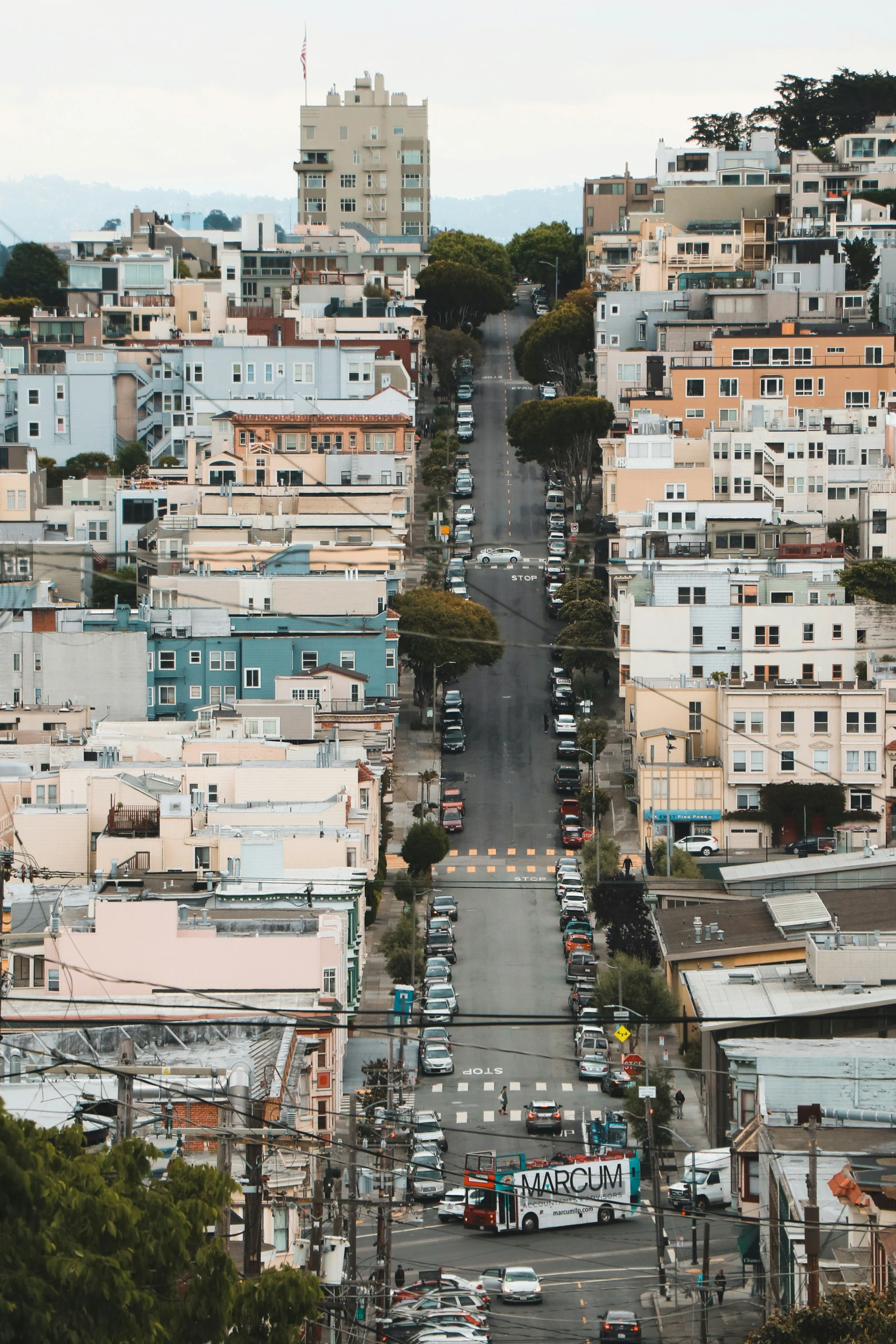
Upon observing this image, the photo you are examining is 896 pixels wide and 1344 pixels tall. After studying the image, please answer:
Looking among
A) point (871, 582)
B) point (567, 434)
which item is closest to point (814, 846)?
point (871, 582)

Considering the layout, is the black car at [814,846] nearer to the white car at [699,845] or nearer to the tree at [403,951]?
the white car at [699,845]

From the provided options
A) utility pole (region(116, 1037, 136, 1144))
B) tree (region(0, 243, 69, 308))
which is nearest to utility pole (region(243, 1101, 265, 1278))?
utility pole (region(116, 1037, 136, 1144))

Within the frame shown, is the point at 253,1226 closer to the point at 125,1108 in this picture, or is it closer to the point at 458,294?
the point at 125,1108

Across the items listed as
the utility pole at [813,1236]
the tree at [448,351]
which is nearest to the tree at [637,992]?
the utility pole at [813,1236]

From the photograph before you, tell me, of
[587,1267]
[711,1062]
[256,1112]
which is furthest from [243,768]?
[256,1112]

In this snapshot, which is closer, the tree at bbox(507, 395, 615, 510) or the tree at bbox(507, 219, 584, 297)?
the tree at bbox(507, 395, 615, 510)

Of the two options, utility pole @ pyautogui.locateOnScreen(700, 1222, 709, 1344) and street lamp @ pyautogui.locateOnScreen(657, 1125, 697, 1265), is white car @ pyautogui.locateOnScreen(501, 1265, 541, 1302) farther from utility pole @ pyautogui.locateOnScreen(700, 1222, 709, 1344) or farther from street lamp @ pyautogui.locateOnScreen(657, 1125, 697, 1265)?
utility pole @ pyautogui.locateOnScreen(700, 1222, 709, 1344)
